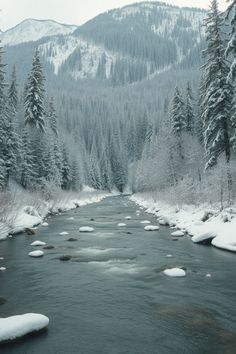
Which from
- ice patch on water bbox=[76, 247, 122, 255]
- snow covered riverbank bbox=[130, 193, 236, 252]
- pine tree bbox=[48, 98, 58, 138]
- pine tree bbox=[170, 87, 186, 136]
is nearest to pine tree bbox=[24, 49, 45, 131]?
pine tree bbox=[48, 98, 58, 138]

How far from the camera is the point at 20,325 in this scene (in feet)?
31.9

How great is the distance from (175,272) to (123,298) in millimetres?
3564

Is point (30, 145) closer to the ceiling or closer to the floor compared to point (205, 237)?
closer to the ceiling

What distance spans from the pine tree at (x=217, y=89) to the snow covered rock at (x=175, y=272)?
1608 centimetres

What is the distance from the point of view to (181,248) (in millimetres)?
21047

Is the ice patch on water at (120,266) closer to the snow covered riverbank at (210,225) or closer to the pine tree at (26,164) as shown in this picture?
the snow covered riverbank at (210,225)

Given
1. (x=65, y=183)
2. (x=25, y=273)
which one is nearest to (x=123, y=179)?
(x=65, y=183)

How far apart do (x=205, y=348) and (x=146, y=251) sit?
1164 cm

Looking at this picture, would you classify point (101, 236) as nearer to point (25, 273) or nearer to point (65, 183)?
point (25, 273)

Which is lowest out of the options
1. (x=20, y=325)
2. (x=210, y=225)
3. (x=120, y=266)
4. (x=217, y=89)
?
(x=210, y=225)

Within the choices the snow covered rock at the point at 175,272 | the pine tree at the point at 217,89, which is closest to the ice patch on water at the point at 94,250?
the snow covered rock at the point at 175,272

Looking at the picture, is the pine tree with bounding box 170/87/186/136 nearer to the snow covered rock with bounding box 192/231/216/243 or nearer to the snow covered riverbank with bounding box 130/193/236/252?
the snow covered riverbank with bounding box 130/193/236/252

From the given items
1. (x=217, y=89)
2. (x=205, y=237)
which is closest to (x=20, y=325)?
(x=205, y=237)

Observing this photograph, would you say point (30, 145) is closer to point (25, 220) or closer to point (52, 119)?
point (25, 220)
